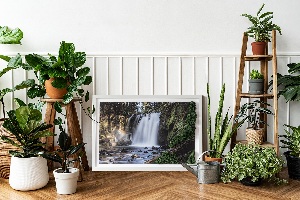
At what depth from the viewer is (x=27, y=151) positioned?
2736mm

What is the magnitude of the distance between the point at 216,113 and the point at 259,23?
901 mm

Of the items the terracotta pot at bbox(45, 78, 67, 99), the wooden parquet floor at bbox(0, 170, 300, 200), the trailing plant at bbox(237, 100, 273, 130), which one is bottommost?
the wooden parquet floor at bbox(0, 170, 300, 200)

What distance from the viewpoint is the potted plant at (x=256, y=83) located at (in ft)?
10.3

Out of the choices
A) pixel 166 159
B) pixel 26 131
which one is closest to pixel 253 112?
pixel 166 159

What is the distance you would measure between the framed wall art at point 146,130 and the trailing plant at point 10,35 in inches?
33.5

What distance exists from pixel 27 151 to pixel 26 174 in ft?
0.59

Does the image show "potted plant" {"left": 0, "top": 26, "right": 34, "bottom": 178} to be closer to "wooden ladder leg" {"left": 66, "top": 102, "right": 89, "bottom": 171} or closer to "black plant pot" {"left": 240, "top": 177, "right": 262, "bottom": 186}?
"wooden ladder leg" {"left": 66, "top": 102, "right": 89, "bottom": 171}

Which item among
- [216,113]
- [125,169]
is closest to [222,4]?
[216,113]

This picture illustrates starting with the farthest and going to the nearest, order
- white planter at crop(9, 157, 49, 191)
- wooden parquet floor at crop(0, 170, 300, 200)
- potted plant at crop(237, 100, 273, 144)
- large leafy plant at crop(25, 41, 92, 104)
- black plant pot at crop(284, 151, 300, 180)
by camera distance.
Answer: potted plant at crop(237, 100, 273, 144) < black plant pot at crop(284, 151, 300, 180) < large leafy plant at crop(25, 41, 92, 104) < white planter at crop(9, 157, 49, 191) < wooden parquet floor at crop(0, 170, 300, 200)

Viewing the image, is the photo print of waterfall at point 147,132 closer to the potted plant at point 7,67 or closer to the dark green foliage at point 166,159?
the dark green foliage at point 166,159

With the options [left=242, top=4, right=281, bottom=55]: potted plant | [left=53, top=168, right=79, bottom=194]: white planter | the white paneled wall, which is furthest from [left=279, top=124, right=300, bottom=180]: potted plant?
[left=53, top=168, right=79, bottom=194]: white planter

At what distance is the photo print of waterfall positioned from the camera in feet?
10.7

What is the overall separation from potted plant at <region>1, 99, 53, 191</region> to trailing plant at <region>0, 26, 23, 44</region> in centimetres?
69

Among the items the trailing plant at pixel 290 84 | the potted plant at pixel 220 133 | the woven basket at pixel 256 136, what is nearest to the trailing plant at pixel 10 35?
the potted plant at pixel 220 133
